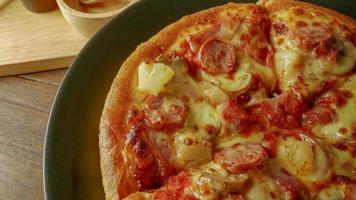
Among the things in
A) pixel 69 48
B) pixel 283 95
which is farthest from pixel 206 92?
pixel 69 48

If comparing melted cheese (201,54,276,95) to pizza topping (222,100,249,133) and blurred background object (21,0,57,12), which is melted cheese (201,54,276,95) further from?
blurred background object (21,0,57,12)

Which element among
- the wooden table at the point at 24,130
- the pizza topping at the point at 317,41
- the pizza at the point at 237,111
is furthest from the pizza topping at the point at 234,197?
the wooden table at the point at 24,130

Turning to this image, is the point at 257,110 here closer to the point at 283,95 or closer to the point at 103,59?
the point at 283,95

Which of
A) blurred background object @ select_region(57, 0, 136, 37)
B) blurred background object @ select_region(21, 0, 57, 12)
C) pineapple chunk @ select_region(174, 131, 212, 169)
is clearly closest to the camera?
pineapple chunk @ select_region(174, 131, 212, 169)

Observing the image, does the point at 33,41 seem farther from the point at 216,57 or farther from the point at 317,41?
the point at 317,41

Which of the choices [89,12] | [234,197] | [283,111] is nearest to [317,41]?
[283,111]

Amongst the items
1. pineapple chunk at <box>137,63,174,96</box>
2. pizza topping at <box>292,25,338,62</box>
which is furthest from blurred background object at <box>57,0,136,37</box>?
pizza topping at <box>292,25,338,62</box>
